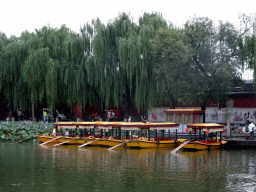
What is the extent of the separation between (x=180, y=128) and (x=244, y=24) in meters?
11.6

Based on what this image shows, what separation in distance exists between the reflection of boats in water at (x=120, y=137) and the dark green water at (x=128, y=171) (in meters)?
2.13

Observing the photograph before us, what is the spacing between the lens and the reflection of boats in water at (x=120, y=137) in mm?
30341

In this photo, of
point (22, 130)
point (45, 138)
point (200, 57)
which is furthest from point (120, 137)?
point (22, 130)

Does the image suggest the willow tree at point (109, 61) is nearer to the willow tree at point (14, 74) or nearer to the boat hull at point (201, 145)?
the willow tree at point (14, 74)

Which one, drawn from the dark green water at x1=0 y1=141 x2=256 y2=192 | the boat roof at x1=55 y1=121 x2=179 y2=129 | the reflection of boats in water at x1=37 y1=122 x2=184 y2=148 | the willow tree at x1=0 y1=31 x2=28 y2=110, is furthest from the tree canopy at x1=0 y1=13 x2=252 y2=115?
the dark green water at x1=0 y1=141 x2=256 y2=192

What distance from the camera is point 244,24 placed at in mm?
36031

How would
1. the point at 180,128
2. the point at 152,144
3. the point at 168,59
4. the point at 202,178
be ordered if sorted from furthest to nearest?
the point at 168,59 < the point at 180,128 < the point at 152,144 < the point at 202,178

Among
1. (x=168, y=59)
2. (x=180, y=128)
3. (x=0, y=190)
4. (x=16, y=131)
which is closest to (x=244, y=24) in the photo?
(x=168, y=59)

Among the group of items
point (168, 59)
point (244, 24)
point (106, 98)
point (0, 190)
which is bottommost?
point (0, 190)

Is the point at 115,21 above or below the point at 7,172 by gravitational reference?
above

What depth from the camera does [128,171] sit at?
1983cm

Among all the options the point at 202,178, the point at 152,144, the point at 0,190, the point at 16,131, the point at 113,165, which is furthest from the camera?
the point at 16,131

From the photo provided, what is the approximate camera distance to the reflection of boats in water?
99.5 ft

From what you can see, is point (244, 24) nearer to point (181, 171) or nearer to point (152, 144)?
point (152, 144)
